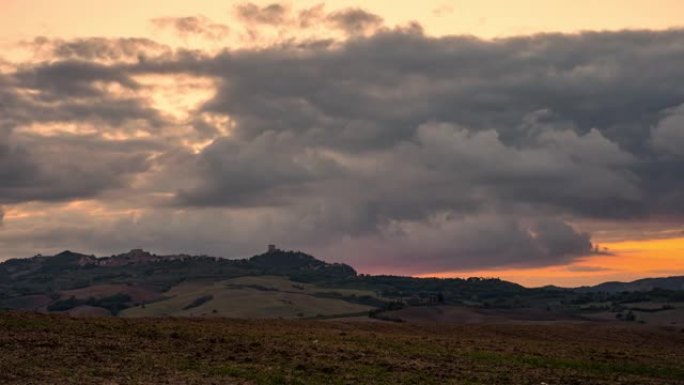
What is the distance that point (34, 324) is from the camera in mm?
56125

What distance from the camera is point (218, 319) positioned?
7306cm

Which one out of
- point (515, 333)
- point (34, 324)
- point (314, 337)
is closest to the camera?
point (34, 324)

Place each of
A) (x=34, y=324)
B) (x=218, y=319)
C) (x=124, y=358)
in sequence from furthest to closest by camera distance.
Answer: (x=218, y=319) < (x=34, y=324) < (x=124, y=358)

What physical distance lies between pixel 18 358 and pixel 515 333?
174ft

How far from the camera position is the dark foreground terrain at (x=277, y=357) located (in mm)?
40844

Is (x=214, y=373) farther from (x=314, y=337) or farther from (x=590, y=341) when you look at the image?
(x=590, y=341)

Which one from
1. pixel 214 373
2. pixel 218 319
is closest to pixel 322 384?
pixel 214 373

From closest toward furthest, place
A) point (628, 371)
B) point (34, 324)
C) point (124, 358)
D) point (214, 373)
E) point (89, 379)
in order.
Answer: point (89, 379) < point (214, 373) < point (124, 358) < point (628, 371) < point (34, 324)

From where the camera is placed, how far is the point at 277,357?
158 feet

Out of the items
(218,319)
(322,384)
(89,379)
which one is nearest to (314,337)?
(218,319)

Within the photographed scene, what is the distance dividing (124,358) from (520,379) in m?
23.4

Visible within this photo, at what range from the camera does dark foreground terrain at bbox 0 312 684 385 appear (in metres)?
40.8

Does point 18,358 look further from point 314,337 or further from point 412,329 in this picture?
point 412,329

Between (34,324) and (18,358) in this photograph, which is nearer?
(18,358)
